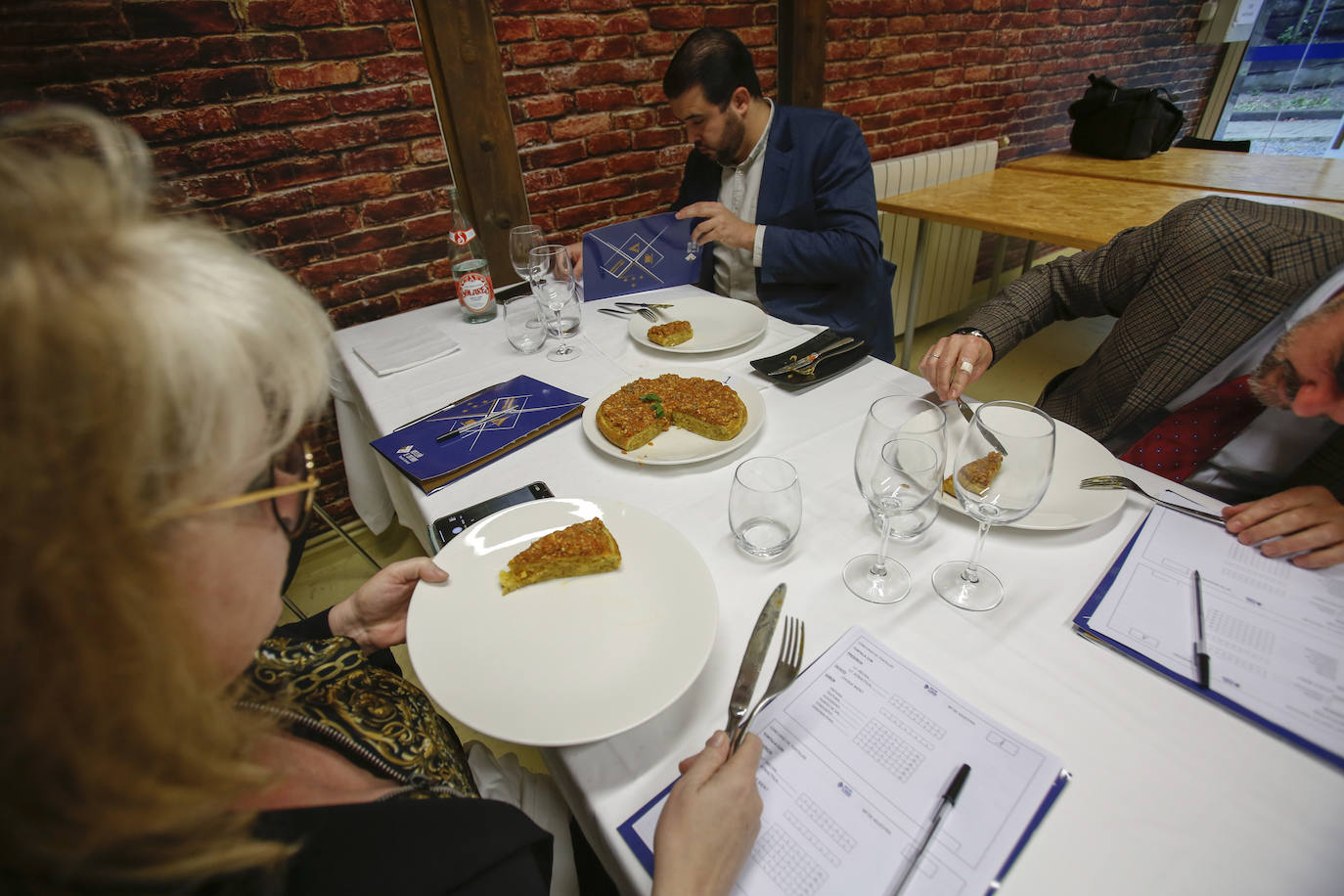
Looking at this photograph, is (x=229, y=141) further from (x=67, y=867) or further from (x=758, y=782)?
(x=758, y=782)

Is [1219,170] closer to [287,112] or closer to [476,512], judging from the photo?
[476,512]

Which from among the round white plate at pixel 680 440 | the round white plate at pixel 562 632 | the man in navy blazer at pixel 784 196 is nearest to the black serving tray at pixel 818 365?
the round white plate at pixel 680 440

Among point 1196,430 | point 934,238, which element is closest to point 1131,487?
point 1196,430

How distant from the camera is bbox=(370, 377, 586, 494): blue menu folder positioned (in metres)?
1.14

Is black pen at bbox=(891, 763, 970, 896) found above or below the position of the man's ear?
below

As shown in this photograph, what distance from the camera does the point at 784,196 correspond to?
2.07 metres

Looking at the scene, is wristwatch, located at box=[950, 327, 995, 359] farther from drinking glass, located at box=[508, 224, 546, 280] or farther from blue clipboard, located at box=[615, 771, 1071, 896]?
drinking glass, located at box=[508, 224, 546, 280]

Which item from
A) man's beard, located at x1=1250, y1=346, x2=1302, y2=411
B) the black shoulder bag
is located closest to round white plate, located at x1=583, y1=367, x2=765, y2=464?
man's beard, located at x1=1250, y1=346, x2=1302, y2=411

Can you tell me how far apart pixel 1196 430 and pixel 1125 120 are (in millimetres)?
3005

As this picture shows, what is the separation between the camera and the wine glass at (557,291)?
1.58m

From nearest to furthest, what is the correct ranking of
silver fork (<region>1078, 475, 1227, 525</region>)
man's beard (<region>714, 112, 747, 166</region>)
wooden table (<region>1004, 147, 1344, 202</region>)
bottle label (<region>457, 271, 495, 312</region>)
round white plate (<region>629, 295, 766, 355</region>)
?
silver fork (<region>1078, 475, 1227, 525</region>), round white plate (<region>629, 295, 766, 355</region>), bottle label (<region>457, 271, 495, 312</region>), man's beard (<region>714, 112, 747, 166</region>), wooden table (<region>1004, 147, 1344, 202</region>)

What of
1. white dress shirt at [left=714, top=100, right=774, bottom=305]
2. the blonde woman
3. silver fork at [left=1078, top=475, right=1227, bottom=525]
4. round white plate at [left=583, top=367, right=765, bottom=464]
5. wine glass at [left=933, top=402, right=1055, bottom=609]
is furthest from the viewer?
white dress shirt at [left=714, top=100, right=774, bottom=305]

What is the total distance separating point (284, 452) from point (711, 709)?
0.55 metres

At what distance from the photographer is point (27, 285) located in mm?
355
